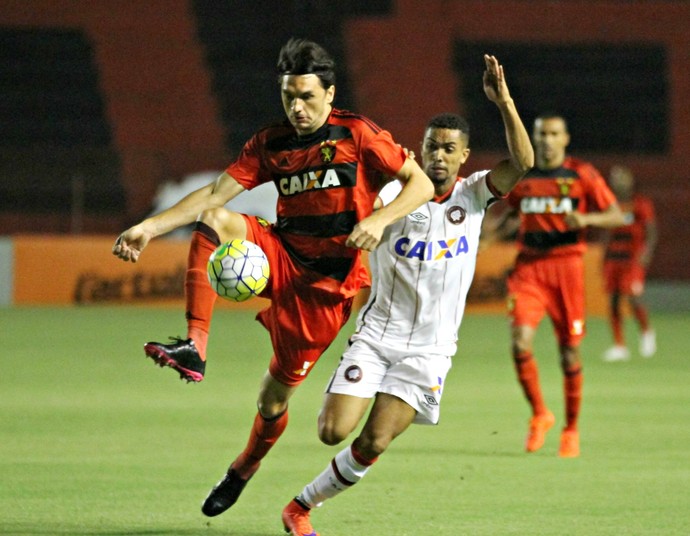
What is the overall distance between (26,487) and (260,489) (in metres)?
1.22

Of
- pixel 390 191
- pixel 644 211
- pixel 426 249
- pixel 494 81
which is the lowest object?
pixel 644 211

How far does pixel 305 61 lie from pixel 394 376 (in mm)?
1462

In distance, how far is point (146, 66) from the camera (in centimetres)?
2783

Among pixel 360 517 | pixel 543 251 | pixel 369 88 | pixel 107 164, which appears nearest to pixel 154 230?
pixel 360 517

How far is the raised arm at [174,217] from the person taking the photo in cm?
565

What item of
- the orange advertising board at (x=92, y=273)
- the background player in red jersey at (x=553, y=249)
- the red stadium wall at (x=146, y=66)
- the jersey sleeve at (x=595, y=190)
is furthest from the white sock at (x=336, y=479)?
the red stadium wall at (x=146, y=66)

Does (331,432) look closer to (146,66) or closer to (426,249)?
(426,249)

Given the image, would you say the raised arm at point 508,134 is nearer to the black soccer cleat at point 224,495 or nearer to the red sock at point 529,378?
the black soccer cleat at point 224,495

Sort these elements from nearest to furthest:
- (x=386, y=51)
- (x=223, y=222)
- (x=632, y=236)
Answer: (x=223, y=222), (x=632, y=236), (x=386, y=51)

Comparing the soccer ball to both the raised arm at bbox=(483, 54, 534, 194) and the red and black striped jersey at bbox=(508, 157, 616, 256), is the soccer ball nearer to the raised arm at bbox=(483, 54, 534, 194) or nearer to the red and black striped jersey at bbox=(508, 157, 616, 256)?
the raised arm at bbox=(483, 54, 534, 194)

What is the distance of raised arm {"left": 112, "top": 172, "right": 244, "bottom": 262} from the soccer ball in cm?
27

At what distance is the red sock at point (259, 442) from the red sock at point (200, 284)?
692 millimetres

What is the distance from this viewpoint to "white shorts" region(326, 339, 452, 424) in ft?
19.6

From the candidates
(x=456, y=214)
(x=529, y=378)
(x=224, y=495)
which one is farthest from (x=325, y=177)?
(x=529, y=378)
